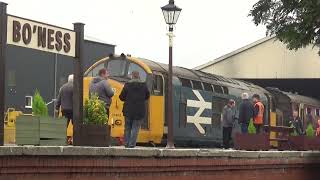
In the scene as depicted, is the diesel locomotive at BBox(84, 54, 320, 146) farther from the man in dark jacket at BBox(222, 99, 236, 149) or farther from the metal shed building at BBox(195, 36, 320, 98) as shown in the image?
the metal shed building at BBox(195, 36, 320, 98)

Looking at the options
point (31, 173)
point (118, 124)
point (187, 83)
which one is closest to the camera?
point (31, 173)

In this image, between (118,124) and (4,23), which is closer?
(4,23)

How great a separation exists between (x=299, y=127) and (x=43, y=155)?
19.0 meters

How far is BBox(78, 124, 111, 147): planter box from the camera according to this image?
10328 millimetres

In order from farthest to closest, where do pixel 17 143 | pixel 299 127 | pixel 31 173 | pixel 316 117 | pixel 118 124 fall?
pixel 316 117 < pixel 299 127 < pixel 118 124 < pixel 17 143 < pixel 31 173

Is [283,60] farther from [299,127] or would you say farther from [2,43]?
[2,43]

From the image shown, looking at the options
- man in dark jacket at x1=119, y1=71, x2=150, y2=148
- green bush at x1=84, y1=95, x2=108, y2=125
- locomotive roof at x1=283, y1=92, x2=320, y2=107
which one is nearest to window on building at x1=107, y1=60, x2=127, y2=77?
man in dark jacket at x1=119, y1=71, x2=150, y2=148

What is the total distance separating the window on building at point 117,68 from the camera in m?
20.2

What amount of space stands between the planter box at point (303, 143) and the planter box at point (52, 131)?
10729 millimetres

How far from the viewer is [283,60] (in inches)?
1437

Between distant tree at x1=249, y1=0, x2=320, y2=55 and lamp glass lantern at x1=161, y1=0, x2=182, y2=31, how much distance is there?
277 cm

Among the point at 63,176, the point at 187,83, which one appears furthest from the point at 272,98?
the point at 63,176

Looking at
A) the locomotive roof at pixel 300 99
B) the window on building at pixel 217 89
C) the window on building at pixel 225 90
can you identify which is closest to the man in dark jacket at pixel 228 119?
the window on building at pixel 217 89

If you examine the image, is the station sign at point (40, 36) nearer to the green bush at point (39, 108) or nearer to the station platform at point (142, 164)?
the green bush at point (39, 108)
